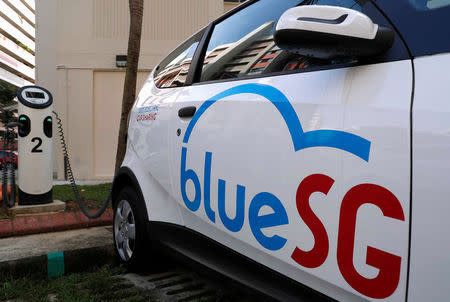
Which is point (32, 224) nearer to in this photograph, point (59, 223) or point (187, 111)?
point (59, 223)

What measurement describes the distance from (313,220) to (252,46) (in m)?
0.98

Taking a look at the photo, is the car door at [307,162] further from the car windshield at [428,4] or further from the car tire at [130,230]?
the car tire at [130,230]

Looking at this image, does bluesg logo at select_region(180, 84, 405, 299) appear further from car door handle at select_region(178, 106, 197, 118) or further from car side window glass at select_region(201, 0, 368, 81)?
car door handle at select_region(178, 106, 197, 118)

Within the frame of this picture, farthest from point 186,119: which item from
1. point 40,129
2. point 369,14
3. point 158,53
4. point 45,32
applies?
point 45,32

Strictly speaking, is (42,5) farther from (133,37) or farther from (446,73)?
(446,73)

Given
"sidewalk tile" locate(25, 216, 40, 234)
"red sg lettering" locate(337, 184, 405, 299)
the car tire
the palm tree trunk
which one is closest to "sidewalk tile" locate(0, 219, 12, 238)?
"sidewalk tile" locate(25, 216, 40, 234)

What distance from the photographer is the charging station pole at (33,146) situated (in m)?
4.28

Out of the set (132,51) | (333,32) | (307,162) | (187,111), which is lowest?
(307,162)

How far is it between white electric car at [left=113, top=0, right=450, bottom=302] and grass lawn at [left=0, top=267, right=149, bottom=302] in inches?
26.4

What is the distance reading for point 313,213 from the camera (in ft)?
4.18

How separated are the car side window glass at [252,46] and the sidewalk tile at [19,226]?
247cm

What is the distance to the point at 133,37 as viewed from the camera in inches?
187

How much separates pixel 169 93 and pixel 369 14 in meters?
1.40

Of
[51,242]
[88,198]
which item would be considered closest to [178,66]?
[51,242]
